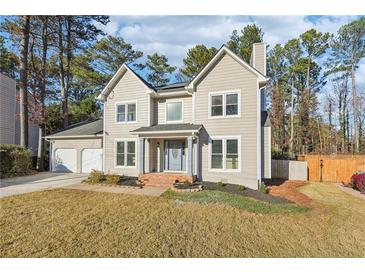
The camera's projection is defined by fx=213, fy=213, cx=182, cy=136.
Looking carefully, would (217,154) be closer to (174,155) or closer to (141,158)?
(174,155)

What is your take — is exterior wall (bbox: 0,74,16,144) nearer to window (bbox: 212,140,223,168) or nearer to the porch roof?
the porch roof

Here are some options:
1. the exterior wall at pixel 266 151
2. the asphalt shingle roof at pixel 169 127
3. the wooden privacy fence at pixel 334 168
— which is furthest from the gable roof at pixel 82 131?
the wooden privacy fence at pixel 334 168

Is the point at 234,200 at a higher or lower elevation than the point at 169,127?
lower

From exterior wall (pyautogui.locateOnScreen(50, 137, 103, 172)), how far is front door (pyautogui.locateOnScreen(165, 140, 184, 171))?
552 centimetres

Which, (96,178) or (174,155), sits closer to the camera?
(96,178)

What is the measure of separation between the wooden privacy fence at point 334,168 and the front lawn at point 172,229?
20.7 ft

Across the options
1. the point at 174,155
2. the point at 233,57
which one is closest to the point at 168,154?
the point at 174,155

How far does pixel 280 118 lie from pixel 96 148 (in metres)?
21.6

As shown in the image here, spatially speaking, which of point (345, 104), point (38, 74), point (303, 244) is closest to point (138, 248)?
point (303, 244)

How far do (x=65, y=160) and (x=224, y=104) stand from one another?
1305 centimetres

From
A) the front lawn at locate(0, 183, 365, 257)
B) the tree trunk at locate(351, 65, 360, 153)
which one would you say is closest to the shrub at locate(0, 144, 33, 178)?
the front lawn at locate(0, 183, 365, 257)

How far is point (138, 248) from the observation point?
14.7 feet

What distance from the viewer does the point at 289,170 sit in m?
14.9

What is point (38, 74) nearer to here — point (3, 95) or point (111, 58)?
point (3, 95)
